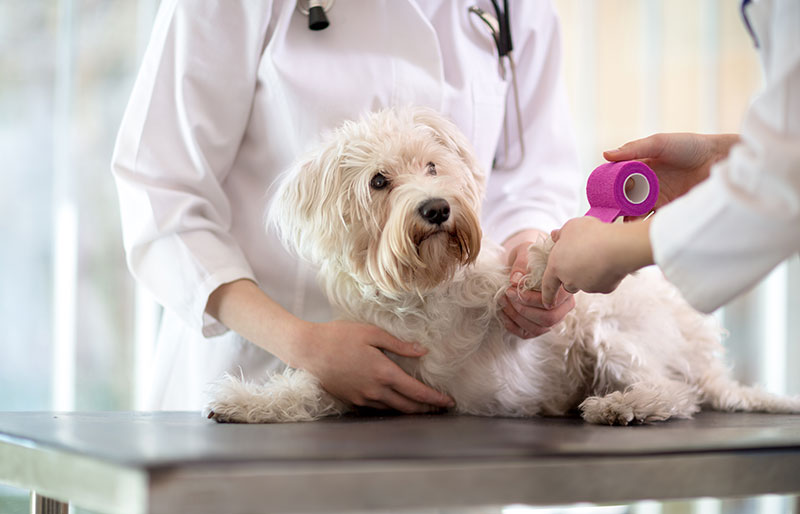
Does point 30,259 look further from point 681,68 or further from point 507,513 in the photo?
point 681,68

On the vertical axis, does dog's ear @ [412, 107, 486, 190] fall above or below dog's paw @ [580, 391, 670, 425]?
above

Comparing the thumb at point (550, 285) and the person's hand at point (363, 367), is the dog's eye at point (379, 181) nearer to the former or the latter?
the person's hand at point (363, 367)

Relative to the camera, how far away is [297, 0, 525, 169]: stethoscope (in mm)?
1549

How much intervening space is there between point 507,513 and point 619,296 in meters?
1.99

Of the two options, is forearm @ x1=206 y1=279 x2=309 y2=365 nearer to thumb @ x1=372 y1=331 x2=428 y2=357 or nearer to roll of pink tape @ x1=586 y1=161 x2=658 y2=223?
thumb @ x1=372 y1=331 x2=428 y2=357

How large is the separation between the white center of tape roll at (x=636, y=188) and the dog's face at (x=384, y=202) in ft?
0.96

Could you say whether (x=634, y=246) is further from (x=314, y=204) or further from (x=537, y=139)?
(x=537, y=139)

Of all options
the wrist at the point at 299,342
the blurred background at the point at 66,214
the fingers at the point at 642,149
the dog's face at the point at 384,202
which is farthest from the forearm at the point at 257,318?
the blurred background at the point at 66,214

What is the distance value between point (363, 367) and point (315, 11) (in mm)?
747

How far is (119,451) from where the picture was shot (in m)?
0.81

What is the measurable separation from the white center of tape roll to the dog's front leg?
2.18 feet

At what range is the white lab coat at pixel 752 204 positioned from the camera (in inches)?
31.2

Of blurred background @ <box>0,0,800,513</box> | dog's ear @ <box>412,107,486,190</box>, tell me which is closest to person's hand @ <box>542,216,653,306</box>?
dog's ear @ <box>412,107,486,190</box>

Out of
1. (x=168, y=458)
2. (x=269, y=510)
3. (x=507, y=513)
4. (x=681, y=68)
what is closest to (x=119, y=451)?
(x=168, y=458)
